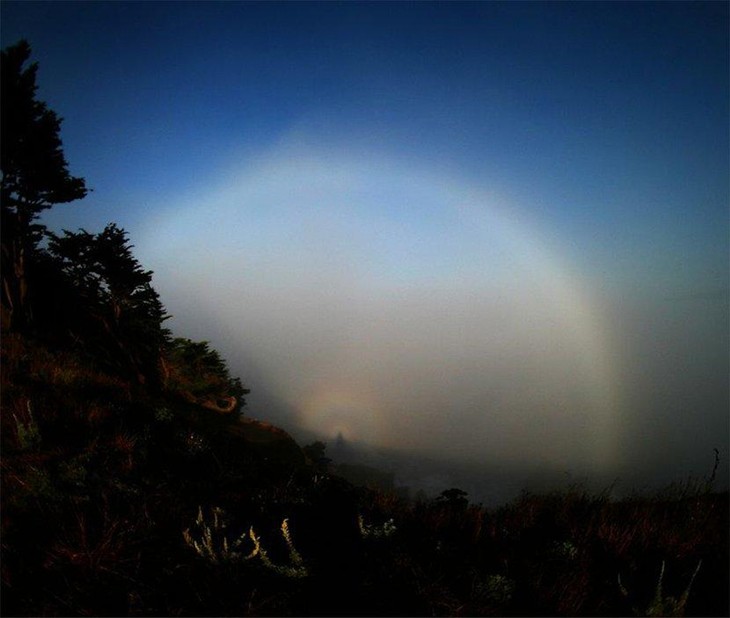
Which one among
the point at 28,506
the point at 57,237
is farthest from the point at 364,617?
the point at 57,237

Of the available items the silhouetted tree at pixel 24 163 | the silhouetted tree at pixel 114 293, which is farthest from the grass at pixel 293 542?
the silhouetted tree at pixel 24 163

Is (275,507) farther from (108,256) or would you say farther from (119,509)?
(108,256)

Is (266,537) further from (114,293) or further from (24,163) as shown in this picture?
(24,163)

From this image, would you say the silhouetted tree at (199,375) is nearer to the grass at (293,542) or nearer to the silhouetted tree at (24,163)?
the silhouetted tree at (24,163)

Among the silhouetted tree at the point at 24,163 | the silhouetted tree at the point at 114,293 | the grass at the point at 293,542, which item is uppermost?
the silhouetted tree at the point at 24,163

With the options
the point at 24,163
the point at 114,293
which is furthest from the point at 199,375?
the point at 24,163
